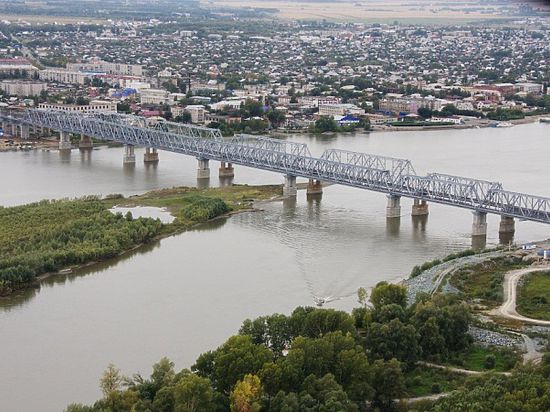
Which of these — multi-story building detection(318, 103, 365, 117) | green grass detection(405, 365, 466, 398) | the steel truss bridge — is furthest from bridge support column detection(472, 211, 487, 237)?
multi-story building detection(318, 103, 365, 117)

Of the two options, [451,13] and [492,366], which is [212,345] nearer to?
[492,366]

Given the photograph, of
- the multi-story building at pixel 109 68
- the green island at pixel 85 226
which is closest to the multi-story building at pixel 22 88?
the multi-story building at pixel 109 68

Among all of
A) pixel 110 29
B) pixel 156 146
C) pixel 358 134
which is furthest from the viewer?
pixel 110 29

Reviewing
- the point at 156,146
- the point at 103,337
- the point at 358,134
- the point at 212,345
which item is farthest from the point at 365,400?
the point at 358,134

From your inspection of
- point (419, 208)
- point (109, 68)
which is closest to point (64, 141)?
point (419, 208)

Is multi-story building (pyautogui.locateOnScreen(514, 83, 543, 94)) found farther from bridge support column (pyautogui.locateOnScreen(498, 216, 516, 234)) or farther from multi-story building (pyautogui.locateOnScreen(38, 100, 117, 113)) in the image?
bridge support column (pyautogui.locateOnScreen(498, 216, 516, 234))
